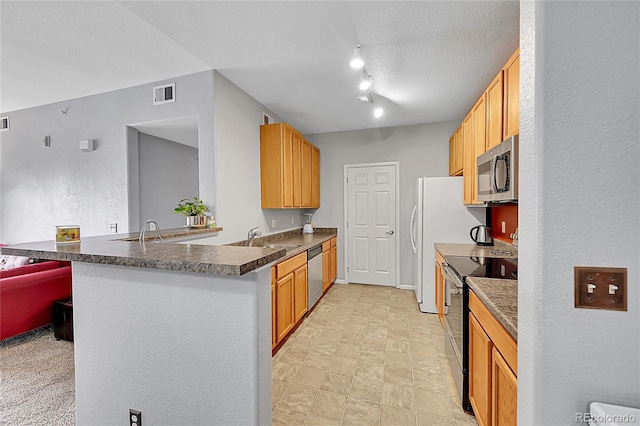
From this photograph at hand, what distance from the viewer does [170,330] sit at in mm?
1220

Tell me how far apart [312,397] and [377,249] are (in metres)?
2.99

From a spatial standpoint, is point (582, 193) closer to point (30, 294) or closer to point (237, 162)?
point (237, 162)

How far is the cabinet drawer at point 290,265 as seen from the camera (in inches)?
101

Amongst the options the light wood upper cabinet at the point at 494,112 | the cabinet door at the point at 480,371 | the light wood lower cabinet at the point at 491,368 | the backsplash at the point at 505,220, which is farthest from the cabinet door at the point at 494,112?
the cabinet door at the point at 480,371

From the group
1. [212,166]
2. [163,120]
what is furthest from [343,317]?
[163,120]

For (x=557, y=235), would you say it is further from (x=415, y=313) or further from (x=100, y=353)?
(x=415, y=313)

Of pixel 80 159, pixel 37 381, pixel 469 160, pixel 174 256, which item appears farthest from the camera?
pixel 80 159

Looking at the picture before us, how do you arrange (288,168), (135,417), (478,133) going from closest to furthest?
1. (135,417)
2. (478,133)
3. (288,168)

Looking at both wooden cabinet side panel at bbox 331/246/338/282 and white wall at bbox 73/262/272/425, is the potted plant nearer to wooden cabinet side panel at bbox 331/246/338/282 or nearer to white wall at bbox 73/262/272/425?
white wall at bbox 73/262/272/425

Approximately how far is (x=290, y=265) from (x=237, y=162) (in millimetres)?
1296

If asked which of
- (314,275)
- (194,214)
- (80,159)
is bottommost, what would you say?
(314,275)

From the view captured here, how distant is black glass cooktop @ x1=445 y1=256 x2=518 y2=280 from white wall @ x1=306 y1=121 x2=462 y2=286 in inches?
84.4

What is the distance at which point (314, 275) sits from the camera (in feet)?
11.8

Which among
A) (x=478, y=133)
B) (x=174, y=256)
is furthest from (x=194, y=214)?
(x=478, y=133)
